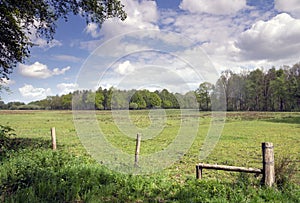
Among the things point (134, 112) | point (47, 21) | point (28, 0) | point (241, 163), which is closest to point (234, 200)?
point (241, 163)

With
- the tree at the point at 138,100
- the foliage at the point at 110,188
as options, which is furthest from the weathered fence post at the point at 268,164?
the tree at the point at 138,100

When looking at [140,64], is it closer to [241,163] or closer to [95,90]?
[95,90]

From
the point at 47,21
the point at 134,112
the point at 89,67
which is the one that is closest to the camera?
the point at 89,67

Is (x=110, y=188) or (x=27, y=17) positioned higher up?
(x=27, y=17)

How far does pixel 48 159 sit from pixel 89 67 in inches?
154

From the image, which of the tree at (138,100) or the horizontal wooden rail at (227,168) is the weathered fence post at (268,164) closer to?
the horizontal wooden rail at (227,168)

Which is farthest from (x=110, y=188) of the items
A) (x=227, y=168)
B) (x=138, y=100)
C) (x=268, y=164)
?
(x=138, y=100)

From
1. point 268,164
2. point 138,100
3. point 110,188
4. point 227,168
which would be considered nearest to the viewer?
point 268,164

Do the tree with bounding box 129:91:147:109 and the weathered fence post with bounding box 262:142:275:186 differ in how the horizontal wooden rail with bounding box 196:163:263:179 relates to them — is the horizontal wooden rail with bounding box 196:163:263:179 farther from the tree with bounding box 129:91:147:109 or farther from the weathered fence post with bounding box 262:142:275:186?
the tree with bounding box 129:91:147:109

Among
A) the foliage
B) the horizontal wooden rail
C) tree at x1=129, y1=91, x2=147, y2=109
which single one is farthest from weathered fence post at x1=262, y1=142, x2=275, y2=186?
tree at x1=129, y1=91, x2=147, y2=109

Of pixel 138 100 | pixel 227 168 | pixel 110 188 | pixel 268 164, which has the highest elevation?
pixel 138 100

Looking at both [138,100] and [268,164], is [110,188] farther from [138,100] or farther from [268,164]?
[138,100]

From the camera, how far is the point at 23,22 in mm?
10891

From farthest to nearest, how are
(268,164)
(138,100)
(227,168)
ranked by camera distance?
(138,100)
(227,168)
(268,164)
